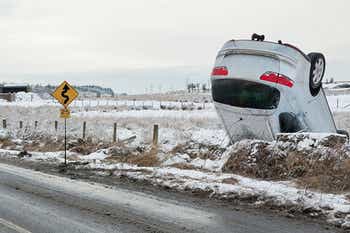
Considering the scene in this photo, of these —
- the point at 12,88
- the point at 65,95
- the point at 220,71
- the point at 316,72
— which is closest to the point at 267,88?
the point at 220,71

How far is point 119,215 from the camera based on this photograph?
8.26 meters

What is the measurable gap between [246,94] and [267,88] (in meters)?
0.60

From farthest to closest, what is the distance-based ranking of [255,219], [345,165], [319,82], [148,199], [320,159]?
[319,82], [320,159], [345,165], [148,199], [255,219]

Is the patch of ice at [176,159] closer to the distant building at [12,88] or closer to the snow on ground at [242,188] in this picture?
the snow on ground at [242,188]

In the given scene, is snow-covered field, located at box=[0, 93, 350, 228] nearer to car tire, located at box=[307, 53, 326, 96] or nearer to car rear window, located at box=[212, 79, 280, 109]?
car rear window, located at box=[212, 79, 280, 109]

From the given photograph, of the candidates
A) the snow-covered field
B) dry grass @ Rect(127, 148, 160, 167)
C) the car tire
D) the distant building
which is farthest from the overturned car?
the distant building

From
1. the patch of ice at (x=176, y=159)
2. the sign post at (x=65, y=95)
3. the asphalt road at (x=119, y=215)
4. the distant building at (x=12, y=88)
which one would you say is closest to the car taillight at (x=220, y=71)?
the patch of ice at (x=176, y=159)

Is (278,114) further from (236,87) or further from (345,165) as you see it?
(345,165)

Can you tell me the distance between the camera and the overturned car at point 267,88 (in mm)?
12789

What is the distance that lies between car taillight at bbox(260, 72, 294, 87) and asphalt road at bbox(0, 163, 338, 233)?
457cm

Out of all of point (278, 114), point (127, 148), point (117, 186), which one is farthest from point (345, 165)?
point (127, 148)

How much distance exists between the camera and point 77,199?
386 inches

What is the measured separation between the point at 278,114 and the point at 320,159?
207 centimetres

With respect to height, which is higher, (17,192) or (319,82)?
(319,82)
